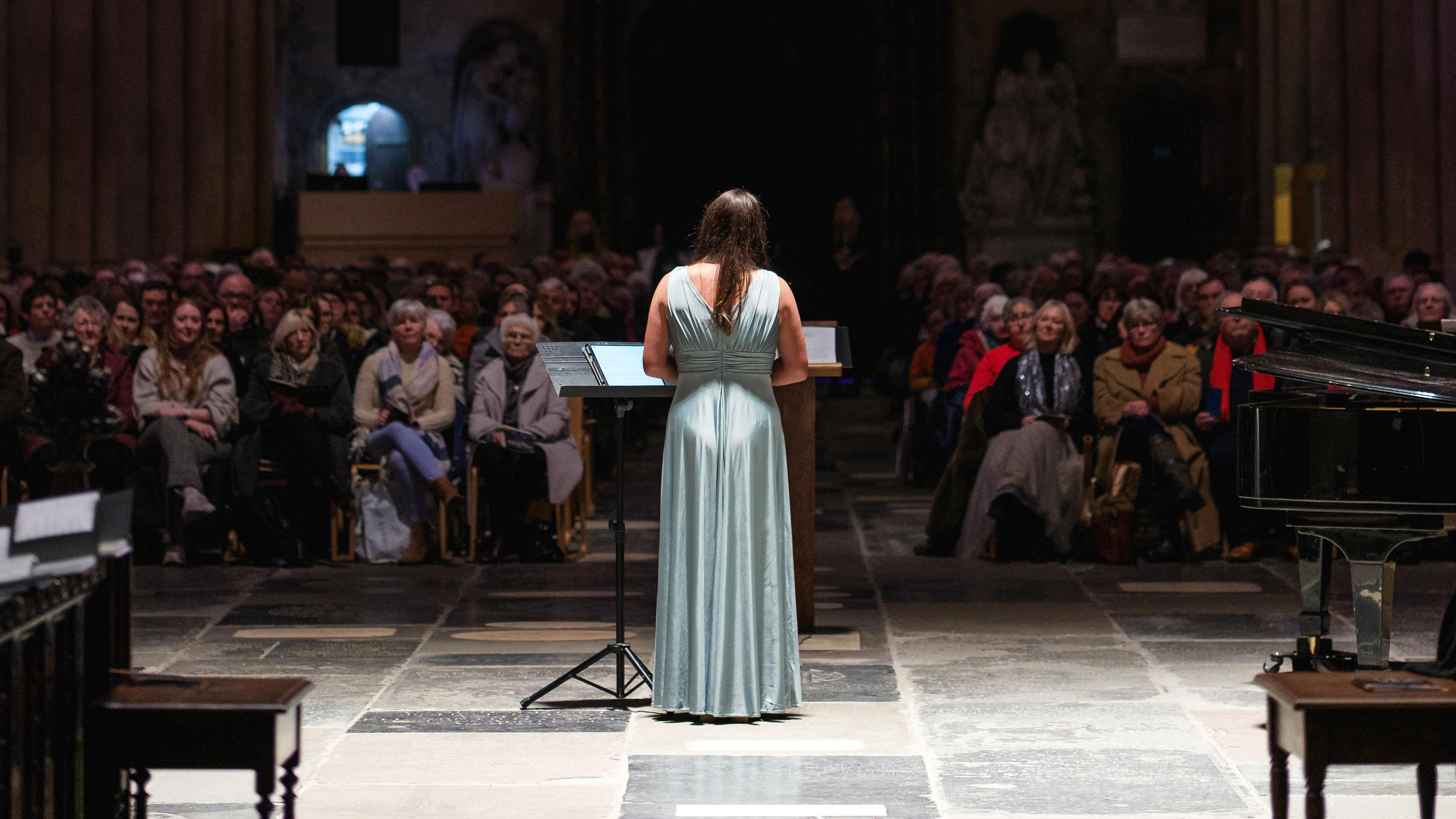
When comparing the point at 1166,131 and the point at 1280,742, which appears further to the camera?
the point at 1166,131

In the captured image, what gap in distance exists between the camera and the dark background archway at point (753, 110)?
80.7ft

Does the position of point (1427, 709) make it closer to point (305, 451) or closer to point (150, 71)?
point (305, 451)

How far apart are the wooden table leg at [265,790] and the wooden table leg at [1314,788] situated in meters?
1.96

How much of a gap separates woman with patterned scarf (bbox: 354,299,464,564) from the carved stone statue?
13.5 m

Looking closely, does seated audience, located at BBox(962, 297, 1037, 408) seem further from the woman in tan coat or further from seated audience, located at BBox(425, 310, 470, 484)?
seated audience, located at BBox(425, 310, 470, 484)

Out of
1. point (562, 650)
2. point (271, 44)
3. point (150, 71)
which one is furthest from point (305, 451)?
point (271, 44)

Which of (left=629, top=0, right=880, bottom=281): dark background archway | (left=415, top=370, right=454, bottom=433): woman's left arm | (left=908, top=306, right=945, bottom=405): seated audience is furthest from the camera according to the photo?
(left=629, top=0, right=880, bottom=281): dark background archway

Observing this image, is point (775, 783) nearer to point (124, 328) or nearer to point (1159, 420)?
point (1159, 420)

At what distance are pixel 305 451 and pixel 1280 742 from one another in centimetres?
652

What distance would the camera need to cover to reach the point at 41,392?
13.1 ft

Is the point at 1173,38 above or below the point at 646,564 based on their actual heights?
above

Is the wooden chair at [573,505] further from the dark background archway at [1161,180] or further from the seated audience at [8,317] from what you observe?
the dark background archway at [1161,180]

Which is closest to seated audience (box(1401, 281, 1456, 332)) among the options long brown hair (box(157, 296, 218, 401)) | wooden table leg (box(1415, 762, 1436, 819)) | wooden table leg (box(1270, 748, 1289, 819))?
long brown hair (box(157, 296, 218, 401))

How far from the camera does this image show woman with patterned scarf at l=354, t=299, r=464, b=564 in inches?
383
